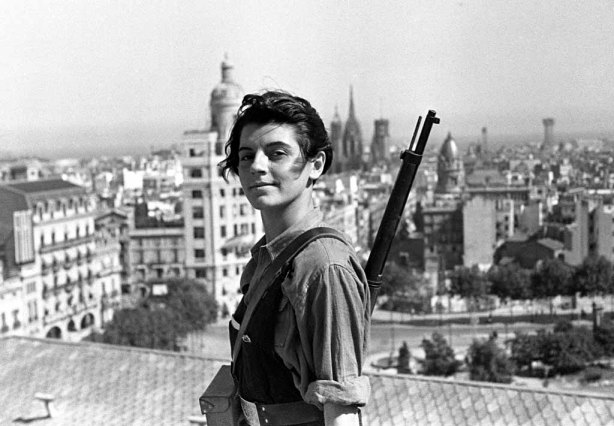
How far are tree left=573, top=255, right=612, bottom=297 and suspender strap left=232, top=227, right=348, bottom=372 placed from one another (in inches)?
767

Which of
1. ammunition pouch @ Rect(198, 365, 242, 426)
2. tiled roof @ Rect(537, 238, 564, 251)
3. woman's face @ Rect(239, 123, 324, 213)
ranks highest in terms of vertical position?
woman's face @ Rect(239, 123, 324, 213)

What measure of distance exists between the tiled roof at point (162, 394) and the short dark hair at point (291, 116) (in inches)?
106

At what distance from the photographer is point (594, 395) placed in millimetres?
3729

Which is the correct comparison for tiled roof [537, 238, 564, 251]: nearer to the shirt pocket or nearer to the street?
the street

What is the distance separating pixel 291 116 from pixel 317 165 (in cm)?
7

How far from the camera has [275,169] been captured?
115cm

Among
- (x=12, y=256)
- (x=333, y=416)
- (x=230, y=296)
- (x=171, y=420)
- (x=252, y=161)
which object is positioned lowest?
(x=230, y=296)

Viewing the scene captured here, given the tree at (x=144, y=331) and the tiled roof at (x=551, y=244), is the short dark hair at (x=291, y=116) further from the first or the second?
the tiled roof at (x=551, y=244)

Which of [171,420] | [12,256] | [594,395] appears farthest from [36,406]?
[12,256]

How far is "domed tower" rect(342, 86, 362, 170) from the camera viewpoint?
126 feet

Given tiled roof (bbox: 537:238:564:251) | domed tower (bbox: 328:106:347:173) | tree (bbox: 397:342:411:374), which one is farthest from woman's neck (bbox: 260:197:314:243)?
domed tower (bbox: 328:106:347:173)

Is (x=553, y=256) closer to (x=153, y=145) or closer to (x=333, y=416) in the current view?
(x=153, y=145)

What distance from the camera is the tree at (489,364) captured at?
1361 cm

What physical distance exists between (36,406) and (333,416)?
3753 mm
